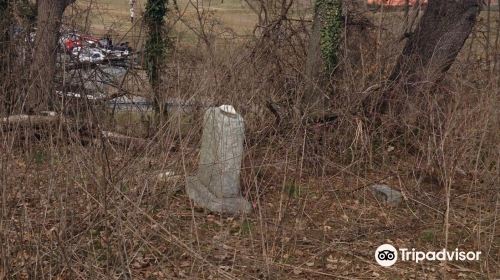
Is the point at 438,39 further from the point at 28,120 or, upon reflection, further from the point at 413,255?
the point at 28,120

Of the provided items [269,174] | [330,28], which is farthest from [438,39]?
[269,174]

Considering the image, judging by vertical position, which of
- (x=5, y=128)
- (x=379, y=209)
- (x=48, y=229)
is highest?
(x=5, y=128)

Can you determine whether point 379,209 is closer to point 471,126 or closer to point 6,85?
point 471,126

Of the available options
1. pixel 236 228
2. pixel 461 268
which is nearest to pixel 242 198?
pixel 236 228

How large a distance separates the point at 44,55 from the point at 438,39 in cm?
521

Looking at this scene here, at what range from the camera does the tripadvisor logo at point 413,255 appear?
4.64m

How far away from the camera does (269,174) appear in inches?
227

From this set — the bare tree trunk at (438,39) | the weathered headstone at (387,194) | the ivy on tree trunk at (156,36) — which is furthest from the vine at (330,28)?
the weathered headstone at (387,194)

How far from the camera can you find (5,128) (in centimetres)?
415

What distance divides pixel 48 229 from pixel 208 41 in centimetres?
541

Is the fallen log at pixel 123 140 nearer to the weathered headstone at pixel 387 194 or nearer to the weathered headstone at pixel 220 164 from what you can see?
the weathered headstone at pixel 220 164

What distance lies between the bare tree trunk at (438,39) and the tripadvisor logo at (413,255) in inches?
139

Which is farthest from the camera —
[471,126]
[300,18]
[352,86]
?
[300,18]

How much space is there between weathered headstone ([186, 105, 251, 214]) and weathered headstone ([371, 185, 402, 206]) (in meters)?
1.52
